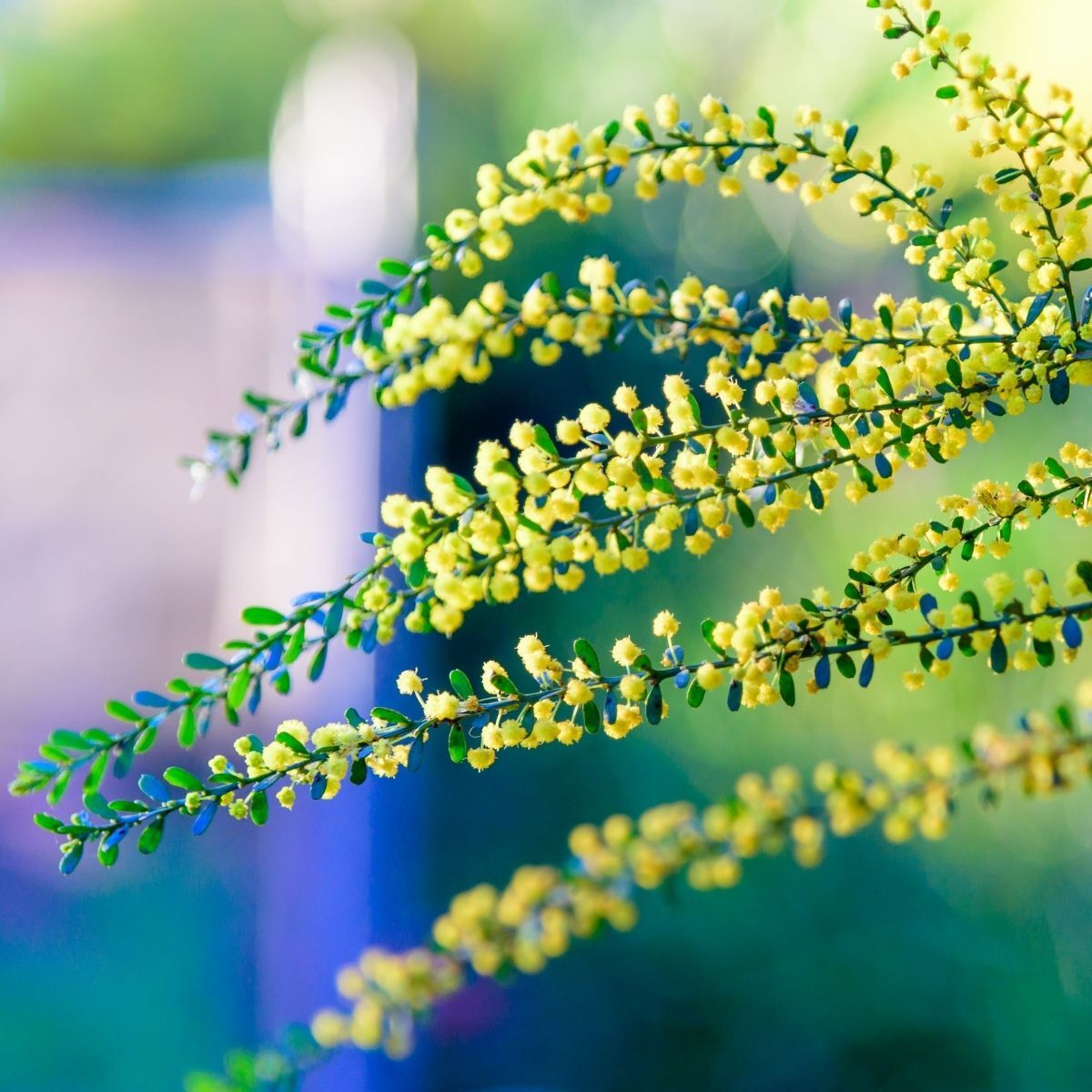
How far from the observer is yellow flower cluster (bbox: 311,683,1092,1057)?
0.47m

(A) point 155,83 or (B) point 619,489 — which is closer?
(B) point 619,489

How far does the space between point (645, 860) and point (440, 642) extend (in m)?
1.13

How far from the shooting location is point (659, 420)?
1.16 feet

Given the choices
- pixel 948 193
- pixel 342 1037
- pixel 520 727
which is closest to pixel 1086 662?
pixel 948 193

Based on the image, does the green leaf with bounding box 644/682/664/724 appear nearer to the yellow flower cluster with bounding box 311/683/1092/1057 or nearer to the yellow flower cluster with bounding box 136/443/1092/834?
the yellow flower cluster with bounding box 136/443/1092/834

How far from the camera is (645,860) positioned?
0.53 metres

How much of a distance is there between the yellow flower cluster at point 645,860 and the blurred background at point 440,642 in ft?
2.41

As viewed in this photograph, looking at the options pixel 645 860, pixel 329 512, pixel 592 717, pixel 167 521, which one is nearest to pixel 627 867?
pixel 645 860

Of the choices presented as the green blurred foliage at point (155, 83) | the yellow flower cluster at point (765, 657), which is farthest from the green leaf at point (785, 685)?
the green blurred foliage at point (155, 83)

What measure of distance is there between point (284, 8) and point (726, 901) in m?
1.80

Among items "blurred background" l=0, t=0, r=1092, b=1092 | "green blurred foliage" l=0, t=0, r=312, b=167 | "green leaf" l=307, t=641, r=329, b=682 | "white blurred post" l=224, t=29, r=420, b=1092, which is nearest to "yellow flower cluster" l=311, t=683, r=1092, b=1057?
"green leaf" l=307, t=641, r=329, b=682

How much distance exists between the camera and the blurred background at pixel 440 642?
4.26 ft

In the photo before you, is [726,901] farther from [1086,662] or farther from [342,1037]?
[342,1037]

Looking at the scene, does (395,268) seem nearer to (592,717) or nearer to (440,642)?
(592,717)
